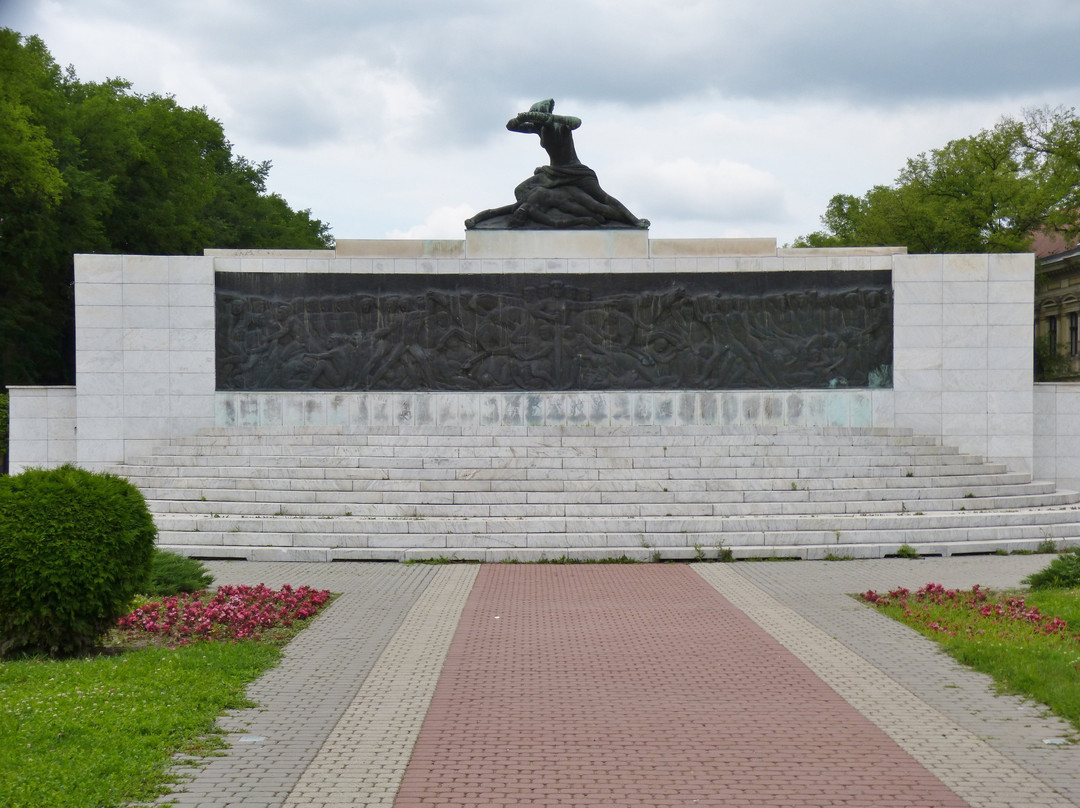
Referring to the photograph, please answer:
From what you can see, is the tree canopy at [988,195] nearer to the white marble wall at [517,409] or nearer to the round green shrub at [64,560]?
the white marble wall at [517,409]

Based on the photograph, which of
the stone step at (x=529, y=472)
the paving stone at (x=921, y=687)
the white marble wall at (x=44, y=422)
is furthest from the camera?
the white marble wall at (x=44, y=422)

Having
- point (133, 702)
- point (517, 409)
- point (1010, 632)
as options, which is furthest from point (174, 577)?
point (517, 409)

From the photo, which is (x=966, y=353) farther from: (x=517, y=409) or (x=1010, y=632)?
(x=1010, y=632)

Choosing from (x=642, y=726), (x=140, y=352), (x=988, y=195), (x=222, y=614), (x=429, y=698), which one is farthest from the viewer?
(x=988, y=195)

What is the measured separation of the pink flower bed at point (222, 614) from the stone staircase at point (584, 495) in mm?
3794

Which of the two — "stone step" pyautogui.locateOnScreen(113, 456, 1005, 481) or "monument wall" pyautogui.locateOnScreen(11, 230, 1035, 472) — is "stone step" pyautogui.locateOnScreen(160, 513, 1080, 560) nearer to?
"stone step" pyautogui.locateOnScreen(113, 456, 1005, 481)

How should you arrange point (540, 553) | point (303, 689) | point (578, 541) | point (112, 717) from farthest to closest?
point (578, 541), point (540, 553), point (303, 689), point (112, 717)

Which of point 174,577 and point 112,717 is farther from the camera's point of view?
point 174,577

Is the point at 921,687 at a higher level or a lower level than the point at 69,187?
lower

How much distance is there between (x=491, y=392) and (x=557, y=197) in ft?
15.0

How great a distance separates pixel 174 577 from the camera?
36.8 feet

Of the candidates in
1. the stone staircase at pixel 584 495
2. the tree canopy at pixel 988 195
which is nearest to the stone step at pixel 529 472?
the stone staircase at pixel 584 495

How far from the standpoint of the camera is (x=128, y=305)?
20.9m

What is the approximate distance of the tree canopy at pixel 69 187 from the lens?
91.0 feet
